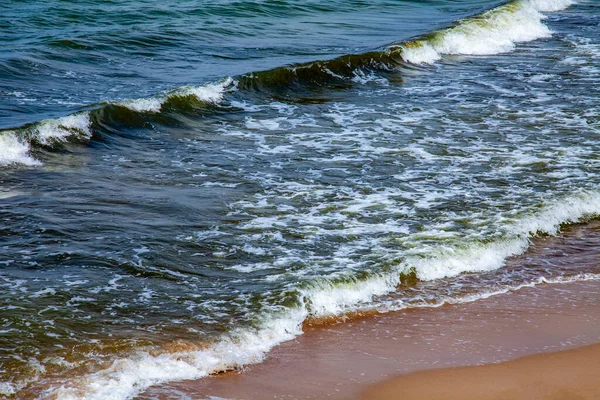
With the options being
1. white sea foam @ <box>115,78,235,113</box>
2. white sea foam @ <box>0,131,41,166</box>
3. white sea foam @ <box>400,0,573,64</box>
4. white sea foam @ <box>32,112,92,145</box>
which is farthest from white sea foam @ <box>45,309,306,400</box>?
white sea foam @ <box>400,0,573,64</box>

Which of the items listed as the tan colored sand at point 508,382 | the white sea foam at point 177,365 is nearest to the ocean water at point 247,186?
the white sea foam at point 177,365

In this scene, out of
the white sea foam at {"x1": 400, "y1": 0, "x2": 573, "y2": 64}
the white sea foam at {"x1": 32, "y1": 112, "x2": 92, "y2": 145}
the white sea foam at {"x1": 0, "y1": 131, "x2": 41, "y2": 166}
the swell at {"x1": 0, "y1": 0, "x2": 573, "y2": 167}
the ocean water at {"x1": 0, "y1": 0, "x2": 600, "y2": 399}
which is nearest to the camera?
the ocean water at {"x1": 0, "y1": 0, "x2": 600, "y2": 399}

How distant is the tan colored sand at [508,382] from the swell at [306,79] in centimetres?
628

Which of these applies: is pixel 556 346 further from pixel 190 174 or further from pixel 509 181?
pixel 190 174

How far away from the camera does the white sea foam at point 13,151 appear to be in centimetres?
965

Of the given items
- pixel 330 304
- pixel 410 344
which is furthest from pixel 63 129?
pixel 410 344

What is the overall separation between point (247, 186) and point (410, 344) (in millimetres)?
3716

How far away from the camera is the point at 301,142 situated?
425 inches

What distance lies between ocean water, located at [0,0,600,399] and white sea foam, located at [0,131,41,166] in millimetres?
28

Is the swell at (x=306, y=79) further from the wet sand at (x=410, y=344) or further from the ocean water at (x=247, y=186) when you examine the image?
the wet sand at (x=410, y=344)

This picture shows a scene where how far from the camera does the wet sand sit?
503 centimetres

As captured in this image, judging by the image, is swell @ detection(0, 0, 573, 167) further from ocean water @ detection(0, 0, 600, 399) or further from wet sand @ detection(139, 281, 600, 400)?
wet sand @ detection(139, 281, 600, 400)

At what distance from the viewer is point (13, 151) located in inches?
389

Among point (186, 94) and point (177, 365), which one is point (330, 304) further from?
point (186, 94)
